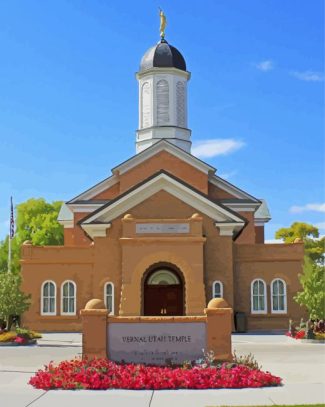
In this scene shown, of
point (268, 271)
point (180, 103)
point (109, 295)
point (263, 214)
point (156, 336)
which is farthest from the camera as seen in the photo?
point (263, 214)

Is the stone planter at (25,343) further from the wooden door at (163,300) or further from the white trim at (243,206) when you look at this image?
the white trim at (243,206)

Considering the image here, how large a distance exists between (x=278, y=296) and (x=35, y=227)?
4463 centimetres

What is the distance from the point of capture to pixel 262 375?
562 inches

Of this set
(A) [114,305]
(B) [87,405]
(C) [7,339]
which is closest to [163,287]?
(A) [114,305]

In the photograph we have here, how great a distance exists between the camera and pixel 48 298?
34031 mm

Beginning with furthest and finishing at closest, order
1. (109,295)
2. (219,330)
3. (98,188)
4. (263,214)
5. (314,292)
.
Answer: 1. (263,214)
2. (98,188)
3. (109,295)
4. (314,292)
5. (219,330)

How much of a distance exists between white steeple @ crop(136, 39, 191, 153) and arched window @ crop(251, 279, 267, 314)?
1101 cm

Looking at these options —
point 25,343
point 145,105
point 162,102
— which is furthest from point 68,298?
point 162,102

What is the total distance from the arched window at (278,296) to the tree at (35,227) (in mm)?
41478

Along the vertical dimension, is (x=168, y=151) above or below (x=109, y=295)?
above

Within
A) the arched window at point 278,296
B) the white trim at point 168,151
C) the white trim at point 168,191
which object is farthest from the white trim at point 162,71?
the arched window at point 278,296

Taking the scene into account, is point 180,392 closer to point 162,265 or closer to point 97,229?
point 162,265

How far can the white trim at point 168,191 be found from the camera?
3222 cm

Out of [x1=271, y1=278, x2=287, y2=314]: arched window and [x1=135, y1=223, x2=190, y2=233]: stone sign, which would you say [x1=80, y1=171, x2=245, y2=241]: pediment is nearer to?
[x1=135, y1=223, x2=190, y2=233]: stone sign
